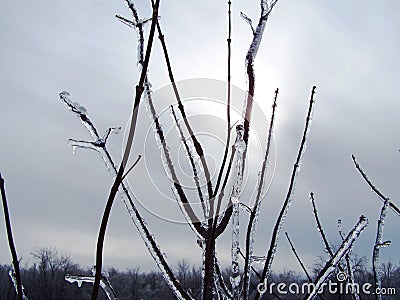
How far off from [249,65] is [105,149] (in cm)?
36

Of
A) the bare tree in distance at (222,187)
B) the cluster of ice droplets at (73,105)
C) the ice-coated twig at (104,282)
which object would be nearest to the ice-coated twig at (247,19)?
the bare tree in distance at (222,187)

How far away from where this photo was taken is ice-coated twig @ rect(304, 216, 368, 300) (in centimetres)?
93

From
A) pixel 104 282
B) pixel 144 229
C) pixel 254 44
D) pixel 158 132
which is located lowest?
pixel 104 282

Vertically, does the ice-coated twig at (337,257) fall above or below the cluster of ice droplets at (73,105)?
below

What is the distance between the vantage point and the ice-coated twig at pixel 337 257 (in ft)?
3.06

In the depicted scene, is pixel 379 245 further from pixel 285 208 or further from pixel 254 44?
pixel 254 44

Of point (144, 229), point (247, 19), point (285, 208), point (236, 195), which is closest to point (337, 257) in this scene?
point (285, 208)

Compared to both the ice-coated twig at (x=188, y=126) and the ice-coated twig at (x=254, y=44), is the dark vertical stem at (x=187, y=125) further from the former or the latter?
the ice-coated twig at (x=254, y=44)

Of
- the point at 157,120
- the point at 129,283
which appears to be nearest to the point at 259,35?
the point at 157,120

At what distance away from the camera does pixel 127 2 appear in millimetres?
997

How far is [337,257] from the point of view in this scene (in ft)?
3.15

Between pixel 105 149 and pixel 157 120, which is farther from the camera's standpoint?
pixel 157 120

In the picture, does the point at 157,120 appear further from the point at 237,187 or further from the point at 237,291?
the point at 237,291

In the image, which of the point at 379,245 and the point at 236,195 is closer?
the point at 236,195
